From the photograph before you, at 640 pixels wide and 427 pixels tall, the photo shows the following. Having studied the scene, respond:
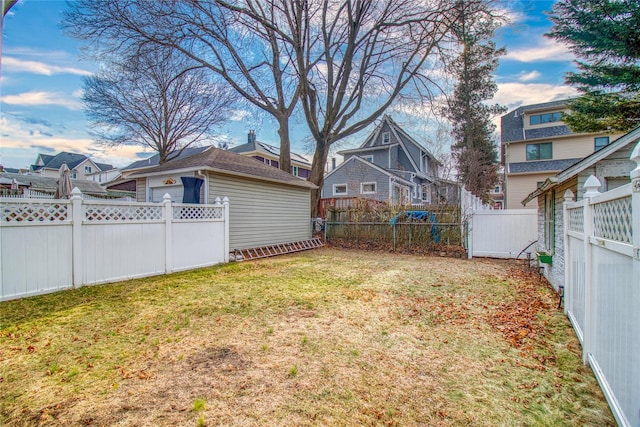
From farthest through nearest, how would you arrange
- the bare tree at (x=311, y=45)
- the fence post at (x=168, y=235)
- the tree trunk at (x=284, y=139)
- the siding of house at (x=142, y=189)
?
the tree trunk at (x=284, y=139), the bare tree at (x=311, y=45), the siding of house at (x=142, y=189), the fence post at (x=168, y=235)

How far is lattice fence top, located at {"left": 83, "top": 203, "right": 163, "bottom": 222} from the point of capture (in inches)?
221

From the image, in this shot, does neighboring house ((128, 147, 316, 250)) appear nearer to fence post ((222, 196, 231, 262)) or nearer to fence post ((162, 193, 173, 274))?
fence post ((222, 196, 231, 262))

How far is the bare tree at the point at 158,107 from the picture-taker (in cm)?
1641

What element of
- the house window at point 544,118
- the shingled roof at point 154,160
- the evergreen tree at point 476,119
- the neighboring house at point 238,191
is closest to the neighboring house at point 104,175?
the shingled roof at point 154,160

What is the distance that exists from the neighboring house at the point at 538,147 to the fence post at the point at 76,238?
21951 mm

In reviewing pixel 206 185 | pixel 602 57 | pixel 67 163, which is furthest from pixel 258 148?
pixel 67 163

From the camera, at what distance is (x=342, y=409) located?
2.13 metres

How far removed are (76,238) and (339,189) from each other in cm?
1742

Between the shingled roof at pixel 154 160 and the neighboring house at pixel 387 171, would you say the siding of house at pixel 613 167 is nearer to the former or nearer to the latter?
the neighboring house at pixel 387 171

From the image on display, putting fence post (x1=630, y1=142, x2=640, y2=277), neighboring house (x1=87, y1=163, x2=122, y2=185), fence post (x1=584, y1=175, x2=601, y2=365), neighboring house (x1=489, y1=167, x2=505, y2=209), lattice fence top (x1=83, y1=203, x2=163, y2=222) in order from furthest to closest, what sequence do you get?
neighboring house (x1=87, y1=163, x2=122, y2=185) → neighboring house (x1=489, y1=167, x2=505, y2=209) → lattice fence top (x1=83, y1=203, x2=163, y2=222) → fence post (x1=584, y1=175, x2=601, y2=365) → fence post (x1=630, y1=142, x2=640, y2=277)

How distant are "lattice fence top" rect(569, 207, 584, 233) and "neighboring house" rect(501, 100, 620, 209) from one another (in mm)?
17820

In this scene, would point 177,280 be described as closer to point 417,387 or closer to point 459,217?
point 417,387

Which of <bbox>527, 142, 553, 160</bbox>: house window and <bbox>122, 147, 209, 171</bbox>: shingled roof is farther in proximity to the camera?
<bbox>122, 147, 209, 171</bbox>: shingled roof

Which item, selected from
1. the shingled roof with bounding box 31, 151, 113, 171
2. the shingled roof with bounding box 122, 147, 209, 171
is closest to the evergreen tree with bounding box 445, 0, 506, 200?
the shingled roof with bounding box 122, 147, 209, 171
